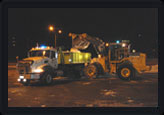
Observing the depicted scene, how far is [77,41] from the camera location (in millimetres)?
18672

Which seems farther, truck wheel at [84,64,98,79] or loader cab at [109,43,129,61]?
truck wheel at [84,64,98,79]

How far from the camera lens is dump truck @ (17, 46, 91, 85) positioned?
1373 cm

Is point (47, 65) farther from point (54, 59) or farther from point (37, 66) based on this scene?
point (54, 59)

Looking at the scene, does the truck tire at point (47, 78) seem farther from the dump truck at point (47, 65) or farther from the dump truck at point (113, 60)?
the dump truck at point (113, 60)

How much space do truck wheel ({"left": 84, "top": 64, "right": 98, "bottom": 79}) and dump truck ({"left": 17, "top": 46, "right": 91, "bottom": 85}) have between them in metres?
0.71

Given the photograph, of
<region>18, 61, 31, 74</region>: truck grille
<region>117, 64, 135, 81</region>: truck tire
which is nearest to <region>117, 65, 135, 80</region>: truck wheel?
<region>117, 64, 135, 81</region>: truck tire

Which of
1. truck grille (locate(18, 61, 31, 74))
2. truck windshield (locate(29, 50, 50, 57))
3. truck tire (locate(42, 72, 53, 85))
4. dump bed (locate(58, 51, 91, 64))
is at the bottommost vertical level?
truck tire (locate(42, 72, 53, 85))

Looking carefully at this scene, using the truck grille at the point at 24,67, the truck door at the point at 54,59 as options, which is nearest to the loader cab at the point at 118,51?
the truck door at the point at 54,59

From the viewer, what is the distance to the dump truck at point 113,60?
1566 cm

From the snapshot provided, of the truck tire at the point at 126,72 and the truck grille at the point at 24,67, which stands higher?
the truck grille at the point at 24,67

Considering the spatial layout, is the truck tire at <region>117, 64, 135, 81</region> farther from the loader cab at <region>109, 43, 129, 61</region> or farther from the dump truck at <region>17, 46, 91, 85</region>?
the dump truck at <region>17, 46, 91, 85</region>

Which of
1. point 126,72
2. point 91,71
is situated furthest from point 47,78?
point 126,72

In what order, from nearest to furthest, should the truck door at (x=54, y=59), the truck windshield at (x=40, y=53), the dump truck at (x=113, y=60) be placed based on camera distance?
the truck windshield at (x=40, y=53), the truck door at (x=54, y=59), the dump truck at (x=113, y=60)

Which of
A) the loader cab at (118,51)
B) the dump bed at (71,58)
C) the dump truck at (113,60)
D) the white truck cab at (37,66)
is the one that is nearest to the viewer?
the white truck cab at (37,66)
